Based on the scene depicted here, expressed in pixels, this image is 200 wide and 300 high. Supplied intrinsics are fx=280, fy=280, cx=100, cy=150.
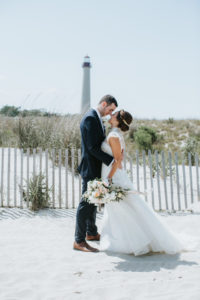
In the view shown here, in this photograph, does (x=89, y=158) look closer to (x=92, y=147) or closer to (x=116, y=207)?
(x=92, y=147)

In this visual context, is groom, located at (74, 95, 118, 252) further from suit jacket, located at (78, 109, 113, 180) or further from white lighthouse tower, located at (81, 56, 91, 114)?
white lighthouse tower, located at (81, 56, 91, 114)

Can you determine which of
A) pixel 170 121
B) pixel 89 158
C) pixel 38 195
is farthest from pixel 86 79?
pixel 89 158

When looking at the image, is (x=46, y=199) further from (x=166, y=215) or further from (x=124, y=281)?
(x=124, y=281)

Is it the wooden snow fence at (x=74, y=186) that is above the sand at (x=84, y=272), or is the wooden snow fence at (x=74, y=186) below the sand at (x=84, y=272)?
above

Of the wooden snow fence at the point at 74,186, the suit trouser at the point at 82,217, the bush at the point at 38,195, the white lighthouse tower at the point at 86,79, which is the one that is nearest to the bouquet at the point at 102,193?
the suit trouser at the point at 82,217

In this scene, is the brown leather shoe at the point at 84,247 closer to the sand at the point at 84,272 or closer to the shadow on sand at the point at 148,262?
the sand at the point at 84,272

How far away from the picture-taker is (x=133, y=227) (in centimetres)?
363

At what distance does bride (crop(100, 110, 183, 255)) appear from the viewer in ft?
11.7

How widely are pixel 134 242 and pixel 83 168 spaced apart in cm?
121

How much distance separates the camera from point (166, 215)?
630 centimetres

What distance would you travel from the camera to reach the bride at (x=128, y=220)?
3.57 metres

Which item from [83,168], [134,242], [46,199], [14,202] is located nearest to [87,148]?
[83,168]

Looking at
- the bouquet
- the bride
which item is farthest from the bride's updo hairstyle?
the bouquet

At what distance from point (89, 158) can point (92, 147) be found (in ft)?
0.90
